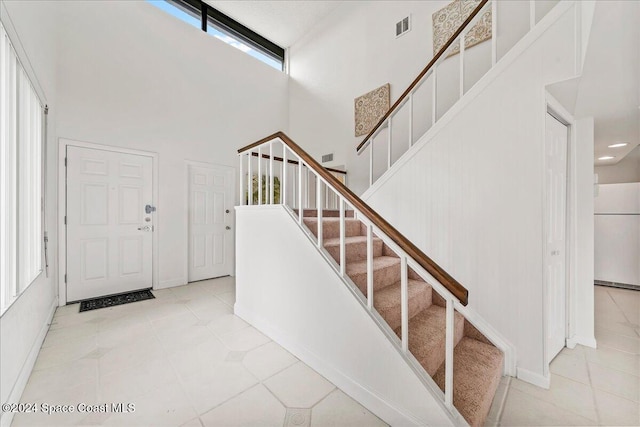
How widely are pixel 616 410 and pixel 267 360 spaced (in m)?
2.22

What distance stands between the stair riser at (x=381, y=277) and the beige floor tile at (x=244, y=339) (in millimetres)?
1104

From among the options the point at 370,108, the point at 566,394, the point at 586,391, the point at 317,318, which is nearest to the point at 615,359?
the point at 586,391

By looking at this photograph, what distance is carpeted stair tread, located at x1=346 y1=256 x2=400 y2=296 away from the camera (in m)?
1.75

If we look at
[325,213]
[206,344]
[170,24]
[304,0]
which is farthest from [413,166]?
[170,24]

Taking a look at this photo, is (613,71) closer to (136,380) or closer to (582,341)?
(582,341)

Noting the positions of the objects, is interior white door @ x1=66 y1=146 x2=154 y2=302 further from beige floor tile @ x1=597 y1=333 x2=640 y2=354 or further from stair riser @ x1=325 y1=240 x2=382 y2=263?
beige floor tile @ x1=597 y1=333 x2=640 y2=354

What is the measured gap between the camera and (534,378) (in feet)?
5.71

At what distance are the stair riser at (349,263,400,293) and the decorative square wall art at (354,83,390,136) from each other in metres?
2.72

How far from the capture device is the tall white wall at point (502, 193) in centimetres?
173

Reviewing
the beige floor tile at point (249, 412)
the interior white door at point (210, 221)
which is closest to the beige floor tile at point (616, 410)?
the beige floor tile at point (249, 412)

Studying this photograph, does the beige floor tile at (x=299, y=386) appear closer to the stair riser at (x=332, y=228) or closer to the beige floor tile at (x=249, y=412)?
the beige floor tile at (x=249, y=412)

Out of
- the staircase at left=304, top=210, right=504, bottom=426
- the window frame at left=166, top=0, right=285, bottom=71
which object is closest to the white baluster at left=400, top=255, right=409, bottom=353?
the staircase at left=304, top=210, right=504, bottom=426

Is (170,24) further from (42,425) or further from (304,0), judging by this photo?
(42,425)

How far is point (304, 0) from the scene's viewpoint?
4.38 meters
